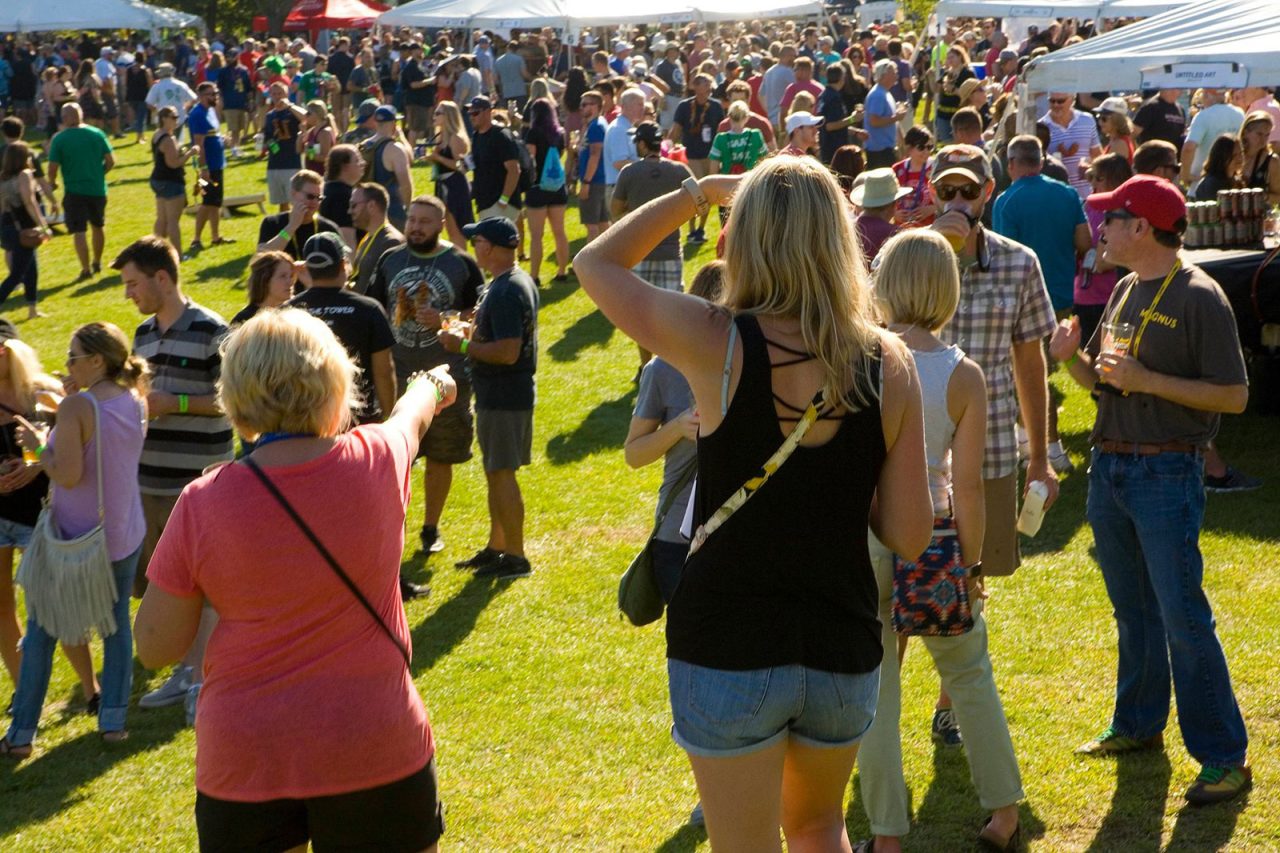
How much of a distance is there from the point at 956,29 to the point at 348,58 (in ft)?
49.5

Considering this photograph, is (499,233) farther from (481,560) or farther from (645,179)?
(645,179)

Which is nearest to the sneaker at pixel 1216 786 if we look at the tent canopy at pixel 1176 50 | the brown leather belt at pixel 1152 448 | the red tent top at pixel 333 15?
the brown leather belt at pixel 1152 448

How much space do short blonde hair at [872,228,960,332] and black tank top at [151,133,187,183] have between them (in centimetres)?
1329

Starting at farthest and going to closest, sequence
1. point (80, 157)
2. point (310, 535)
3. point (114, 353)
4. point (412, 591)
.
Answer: point (80, 157), point (412, 591), point (114, 353), point (310, 535)

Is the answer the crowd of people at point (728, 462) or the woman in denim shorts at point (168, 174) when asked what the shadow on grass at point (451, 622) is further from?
the woman in denim shorts at point (168, 174)

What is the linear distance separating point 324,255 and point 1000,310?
308cm

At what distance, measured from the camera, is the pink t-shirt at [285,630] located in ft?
9.23

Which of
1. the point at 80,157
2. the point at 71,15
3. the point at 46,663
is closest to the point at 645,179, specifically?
Result: the point at 46,663

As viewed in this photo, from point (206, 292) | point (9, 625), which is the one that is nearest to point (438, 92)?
point (206, 292)

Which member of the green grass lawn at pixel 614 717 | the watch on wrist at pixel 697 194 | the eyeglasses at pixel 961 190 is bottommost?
the green grass lawn at pixel 614 717

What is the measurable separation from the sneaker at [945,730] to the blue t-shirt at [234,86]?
24040mm

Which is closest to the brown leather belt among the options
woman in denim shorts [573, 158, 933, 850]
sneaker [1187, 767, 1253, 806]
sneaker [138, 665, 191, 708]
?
sneaker [1187, 767, 1253, 806]

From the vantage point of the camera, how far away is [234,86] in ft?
87.2

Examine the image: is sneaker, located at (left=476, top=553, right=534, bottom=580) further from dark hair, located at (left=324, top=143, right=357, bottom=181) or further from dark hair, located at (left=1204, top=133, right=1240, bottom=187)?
dark hair, located at (left=1204, top=133, right=1240, bottom=187)
